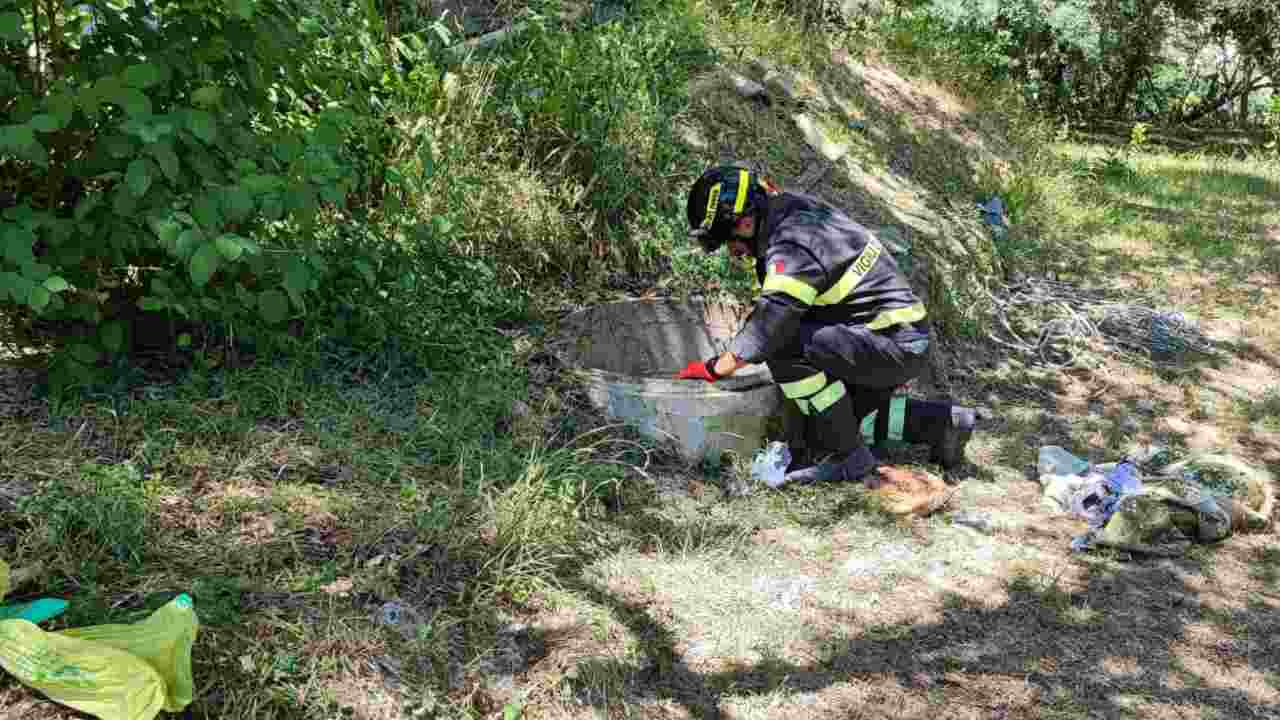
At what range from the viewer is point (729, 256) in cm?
538

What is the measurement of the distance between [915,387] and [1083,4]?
7.92 m

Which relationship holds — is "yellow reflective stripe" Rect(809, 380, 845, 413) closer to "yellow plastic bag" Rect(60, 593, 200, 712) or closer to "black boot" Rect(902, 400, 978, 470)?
"black boot" Rect(902, 400, 978, 470)

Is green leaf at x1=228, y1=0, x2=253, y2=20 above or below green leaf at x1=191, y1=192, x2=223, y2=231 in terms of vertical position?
above

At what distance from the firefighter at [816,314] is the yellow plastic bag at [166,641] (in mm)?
2279

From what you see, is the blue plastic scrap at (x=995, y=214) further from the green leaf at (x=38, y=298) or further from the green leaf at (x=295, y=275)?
the green leaf at (x=38, y=298)

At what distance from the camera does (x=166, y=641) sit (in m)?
2.63

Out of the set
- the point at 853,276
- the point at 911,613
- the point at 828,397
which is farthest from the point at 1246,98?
the point at 911,613

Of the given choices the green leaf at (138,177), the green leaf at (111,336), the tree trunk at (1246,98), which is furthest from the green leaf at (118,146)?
the tree trunk at (1246,98)

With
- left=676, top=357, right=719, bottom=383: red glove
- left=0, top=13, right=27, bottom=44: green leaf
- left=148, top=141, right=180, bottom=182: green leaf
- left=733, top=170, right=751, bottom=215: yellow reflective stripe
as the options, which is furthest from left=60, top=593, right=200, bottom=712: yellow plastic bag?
left=733, top=170, right=751, bottom=215: yellow reflective stripe

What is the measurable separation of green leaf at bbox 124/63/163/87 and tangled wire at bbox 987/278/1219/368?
15.7ft

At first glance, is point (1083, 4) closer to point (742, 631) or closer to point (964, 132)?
point (964, 132)

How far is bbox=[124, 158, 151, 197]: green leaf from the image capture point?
2.82 m

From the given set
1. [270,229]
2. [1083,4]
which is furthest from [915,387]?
[1083,4]

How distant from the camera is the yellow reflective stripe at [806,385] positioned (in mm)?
4391
